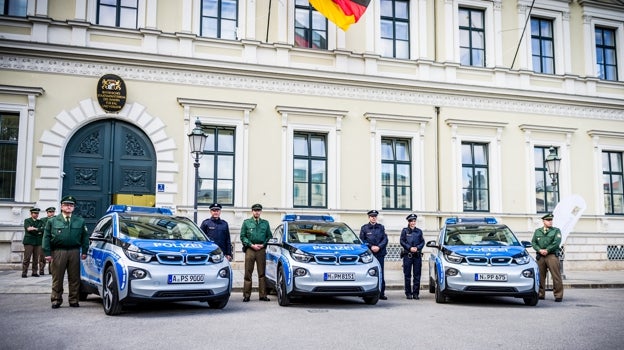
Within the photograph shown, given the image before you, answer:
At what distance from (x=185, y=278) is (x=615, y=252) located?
715 inches

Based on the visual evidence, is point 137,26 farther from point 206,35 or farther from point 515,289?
point 515,289

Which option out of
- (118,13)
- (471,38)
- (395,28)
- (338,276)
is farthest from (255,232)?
(471,38)

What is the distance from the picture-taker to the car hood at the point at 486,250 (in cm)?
1125

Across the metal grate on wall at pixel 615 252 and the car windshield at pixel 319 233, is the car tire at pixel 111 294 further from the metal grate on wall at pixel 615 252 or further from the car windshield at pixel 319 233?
the metal grate on wall at pixel 615 252

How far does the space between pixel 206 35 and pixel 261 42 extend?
173cm

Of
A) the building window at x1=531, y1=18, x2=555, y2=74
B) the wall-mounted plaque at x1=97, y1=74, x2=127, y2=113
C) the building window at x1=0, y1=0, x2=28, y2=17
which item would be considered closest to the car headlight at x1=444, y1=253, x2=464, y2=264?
the wall-mounted plaque at x1=97, y1=74, x2=127, y2=113

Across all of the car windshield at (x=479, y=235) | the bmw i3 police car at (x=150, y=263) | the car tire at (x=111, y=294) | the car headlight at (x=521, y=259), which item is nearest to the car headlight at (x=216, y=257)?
the bmw i3 police car at (x=150, y=263)

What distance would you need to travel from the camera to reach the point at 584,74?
2234 centimetres

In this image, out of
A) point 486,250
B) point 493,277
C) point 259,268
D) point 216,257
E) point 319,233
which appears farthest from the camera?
point 259,268

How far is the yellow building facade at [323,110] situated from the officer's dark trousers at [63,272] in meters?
6.72

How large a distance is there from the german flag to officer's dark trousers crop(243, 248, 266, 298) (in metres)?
8.47

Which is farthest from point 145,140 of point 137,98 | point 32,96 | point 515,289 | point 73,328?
point 515,289

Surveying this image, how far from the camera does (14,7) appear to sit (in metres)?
16.9

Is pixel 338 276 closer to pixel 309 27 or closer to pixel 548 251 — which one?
pixel 548 251
